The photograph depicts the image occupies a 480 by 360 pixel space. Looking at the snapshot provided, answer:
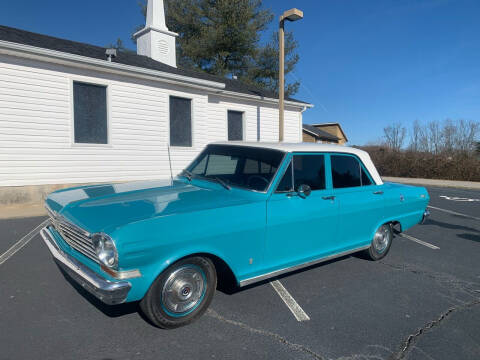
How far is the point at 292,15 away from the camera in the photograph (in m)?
11.2

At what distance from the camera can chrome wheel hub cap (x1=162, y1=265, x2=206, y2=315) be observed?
293 cm

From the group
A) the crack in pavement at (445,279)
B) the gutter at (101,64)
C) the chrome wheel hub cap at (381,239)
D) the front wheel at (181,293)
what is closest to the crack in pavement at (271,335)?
the front wheel at (181,293)

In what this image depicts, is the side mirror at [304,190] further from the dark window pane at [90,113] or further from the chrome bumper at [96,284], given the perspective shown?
the dark window pane at [90,113]

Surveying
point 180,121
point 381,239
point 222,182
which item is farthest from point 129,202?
point 180,121

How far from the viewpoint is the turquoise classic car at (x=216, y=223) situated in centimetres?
271

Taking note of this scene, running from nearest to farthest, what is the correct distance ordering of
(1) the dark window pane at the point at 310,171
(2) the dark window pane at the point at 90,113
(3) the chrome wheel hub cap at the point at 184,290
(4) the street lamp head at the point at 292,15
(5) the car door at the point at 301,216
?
(3) the chrome wheel hub cap at the point at 184,290 < (5) the car door at the point at 301,216 < (1) the dark window pane at the point at 310,171 < (2) the dark window pane at the point at 90,113 < (4) the street lamp head at the point at 292,15

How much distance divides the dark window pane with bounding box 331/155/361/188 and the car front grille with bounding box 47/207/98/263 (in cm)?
280

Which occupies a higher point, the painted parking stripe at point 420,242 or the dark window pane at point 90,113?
the dark window pane at point 90,113

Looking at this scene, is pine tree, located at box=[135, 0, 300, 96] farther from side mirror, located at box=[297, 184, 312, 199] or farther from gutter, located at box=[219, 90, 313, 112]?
side mirror, located at box=[297, 184, 312, 199]

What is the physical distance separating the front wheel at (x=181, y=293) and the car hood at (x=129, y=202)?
→ 1.65ft

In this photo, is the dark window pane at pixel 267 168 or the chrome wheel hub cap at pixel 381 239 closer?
the dark window pane at pixel 267 168

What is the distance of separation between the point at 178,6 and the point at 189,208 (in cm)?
2663

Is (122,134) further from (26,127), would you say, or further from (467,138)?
(467,138)

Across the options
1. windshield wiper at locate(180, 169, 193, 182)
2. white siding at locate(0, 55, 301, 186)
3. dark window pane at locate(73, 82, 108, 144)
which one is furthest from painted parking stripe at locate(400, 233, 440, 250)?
dark window pane at locate(73, 82, 108, 144)
